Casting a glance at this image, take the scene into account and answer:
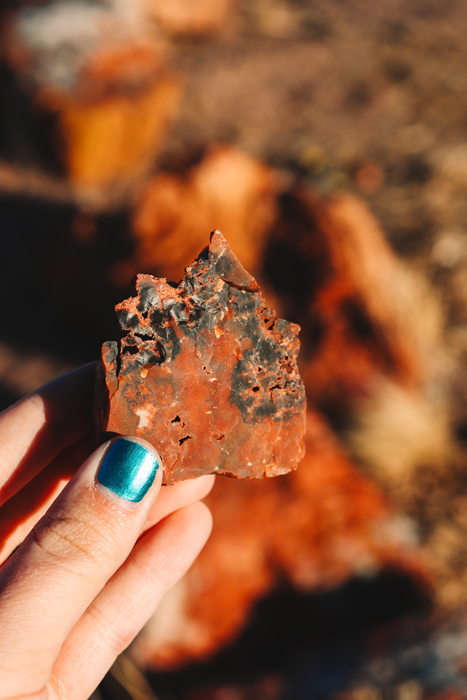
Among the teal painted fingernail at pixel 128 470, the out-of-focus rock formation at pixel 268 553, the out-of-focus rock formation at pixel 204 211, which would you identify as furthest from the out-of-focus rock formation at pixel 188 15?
the teal painted fingernail at pixel 128 470

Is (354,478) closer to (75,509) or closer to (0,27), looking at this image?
(75,509)

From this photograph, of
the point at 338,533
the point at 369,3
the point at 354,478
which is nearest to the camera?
the point at 338,533

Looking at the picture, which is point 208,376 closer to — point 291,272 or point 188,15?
point 291,272

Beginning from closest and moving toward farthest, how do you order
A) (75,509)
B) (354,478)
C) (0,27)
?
(75,509), (354,478), (0,27)

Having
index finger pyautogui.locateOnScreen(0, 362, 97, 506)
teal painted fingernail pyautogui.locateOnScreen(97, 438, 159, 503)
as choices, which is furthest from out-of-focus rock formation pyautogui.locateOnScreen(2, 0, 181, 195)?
teal painted fingernail pyautogui.locateOnScreen(97, 438, 159, 503)

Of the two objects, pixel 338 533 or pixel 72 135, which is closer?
pixel 338 533

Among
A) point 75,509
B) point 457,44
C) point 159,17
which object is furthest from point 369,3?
point 75,509

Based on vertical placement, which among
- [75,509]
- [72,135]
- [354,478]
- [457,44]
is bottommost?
[75,509]

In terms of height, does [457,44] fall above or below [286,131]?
above
